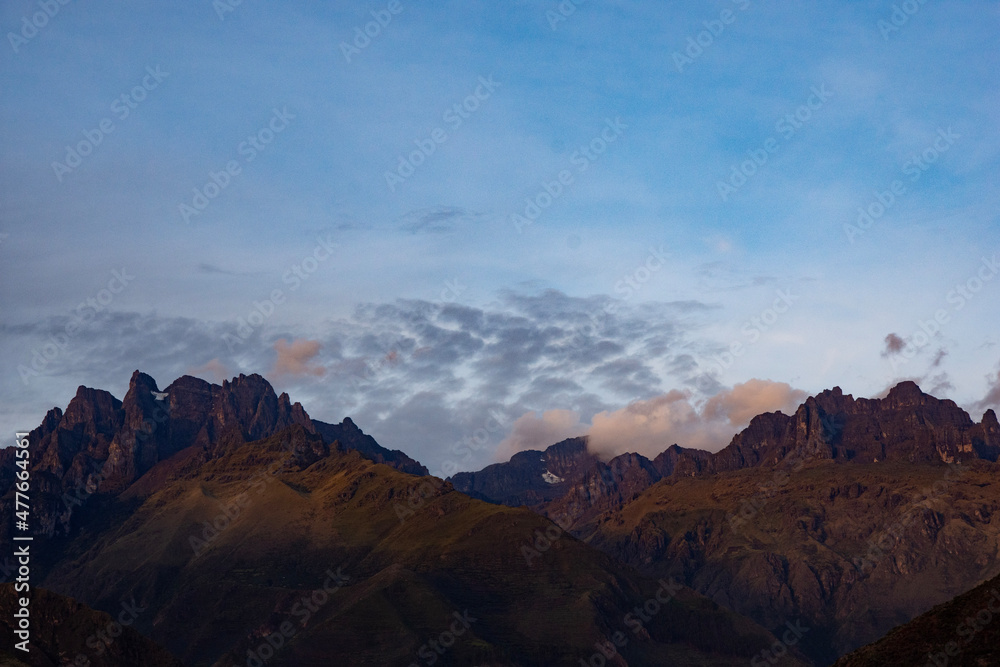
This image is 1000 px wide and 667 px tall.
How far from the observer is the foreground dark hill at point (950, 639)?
6794 inches

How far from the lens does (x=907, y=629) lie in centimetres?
18975

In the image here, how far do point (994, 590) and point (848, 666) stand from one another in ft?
85.9

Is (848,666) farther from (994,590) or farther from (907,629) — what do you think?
(994,590)

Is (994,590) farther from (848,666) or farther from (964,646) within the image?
(848,666)

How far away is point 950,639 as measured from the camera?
17875 centimetres

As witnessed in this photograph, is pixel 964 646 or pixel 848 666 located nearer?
pixel 964 646

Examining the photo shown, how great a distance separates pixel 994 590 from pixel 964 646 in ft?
45.5

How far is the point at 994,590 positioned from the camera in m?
184

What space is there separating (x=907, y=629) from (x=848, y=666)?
498 inches

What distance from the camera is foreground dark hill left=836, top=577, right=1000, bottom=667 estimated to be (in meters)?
173

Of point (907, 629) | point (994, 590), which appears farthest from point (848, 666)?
point (994, 590)

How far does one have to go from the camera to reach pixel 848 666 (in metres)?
186

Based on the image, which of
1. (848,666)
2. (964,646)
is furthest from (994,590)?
(848,666)

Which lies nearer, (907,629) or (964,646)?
(964,646)
